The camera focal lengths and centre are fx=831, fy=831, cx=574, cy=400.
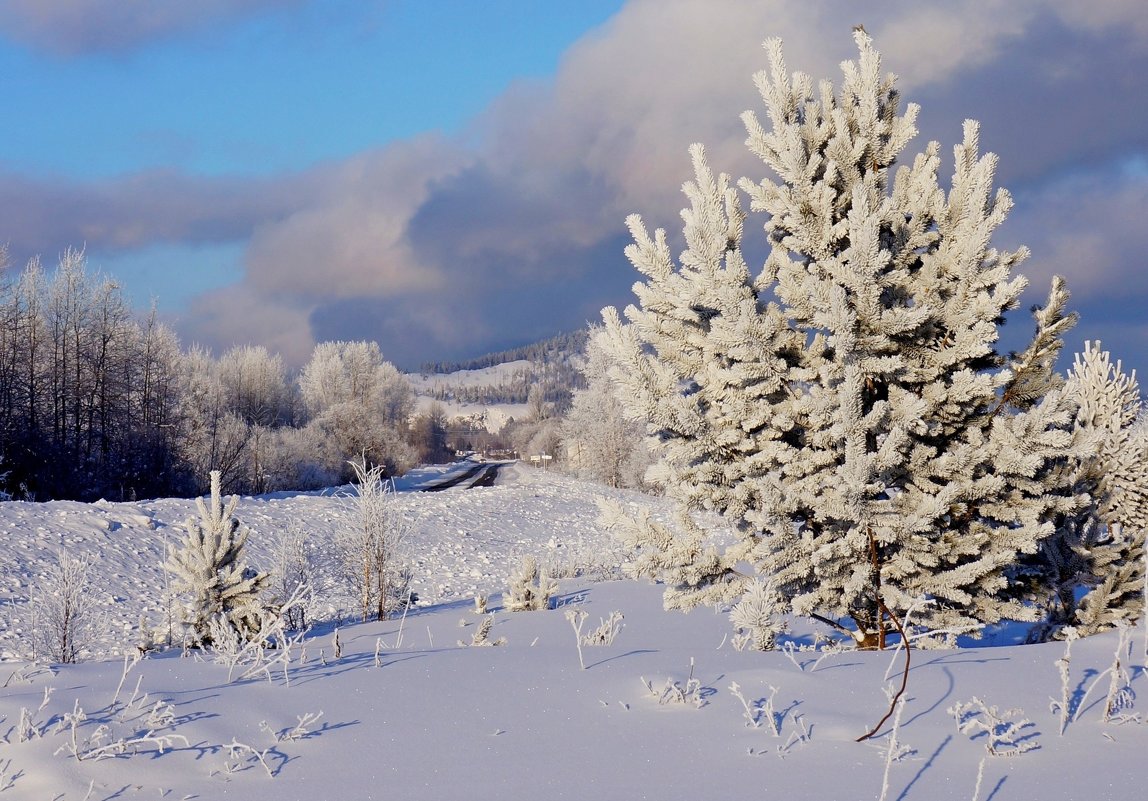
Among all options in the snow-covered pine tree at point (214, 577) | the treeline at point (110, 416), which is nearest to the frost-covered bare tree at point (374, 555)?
the snow-covered pine tree at point (214, 577)

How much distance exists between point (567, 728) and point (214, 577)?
6251 mm

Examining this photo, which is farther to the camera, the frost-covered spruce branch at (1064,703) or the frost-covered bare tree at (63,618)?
the frost-covered bare tree at (63,618)

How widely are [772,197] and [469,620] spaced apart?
5251 mm

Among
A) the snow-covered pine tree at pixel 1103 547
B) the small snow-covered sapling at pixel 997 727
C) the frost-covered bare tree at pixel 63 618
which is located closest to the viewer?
the small snow-covered sapling at pixel 997 727

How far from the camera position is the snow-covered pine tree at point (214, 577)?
27.1ft

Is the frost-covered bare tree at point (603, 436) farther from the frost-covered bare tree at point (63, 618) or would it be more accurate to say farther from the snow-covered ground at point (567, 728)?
the snow-covered ground at point (567, 728)

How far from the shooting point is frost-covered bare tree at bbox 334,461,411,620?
515 inches

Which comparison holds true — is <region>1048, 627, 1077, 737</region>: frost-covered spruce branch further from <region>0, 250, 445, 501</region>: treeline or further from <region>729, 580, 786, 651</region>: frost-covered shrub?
<region>0, 250, 445, 501</region>: treeline

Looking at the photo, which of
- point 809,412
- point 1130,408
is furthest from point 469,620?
point 1130,408

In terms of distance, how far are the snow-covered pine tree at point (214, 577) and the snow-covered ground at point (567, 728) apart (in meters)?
3.25

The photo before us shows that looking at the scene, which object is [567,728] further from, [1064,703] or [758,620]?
[758,620]

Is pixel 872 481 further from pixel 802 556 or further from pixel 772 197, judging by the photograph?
pixel 772 197

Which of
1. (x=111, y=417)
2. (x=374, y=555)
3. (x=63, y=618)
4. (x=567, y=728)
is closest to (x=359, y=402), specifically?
(x=111, y=417)

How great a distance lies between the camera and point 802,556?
593cm
